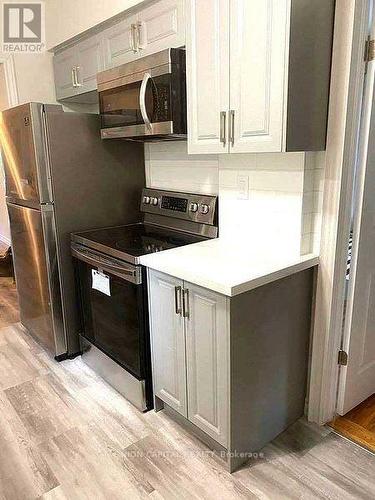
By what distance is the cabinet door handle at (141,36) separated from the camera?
6.67 ft

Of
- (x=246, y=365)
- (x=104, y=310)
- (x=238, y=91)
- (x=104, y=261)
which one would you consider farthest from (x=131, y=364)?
(x=238, y=91)

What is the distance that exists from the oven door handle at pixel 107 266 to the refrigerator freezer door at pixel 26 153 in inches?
15.5

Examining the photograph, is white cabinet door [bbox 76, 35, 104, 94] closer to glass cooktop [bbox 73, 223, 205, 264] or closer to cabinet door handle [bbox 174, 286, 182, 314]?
glass cooktop [bbox 73, 223, 205, 264]


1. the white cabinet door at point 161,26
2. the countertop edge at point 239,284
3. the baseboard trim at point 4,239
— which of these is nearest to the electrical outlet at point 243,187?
the countertop edge at point 239,284

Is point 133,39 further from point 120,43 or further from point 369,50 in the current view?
point 369,50

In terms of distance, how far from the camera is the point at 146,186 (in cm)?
270

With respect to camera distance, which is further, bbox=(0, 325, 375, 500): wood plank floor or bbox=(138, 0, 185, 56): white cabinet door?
bbox=(138, 0, 185, 56): white cabinet door

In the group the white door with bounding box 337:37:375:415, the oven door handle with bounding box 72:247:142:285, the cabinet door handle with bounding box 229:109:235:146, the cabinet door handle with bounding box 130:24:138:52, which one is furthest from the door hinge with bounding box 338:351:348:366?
the cabinet door handle with bounding box 130:24:138:52

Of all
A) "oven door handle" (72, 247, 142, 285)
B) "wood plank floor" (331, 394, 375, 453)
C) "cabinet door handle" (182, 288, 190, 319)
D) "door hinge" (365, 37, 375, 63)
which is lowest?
"wood plank floor" (331, 394, 375, 453)

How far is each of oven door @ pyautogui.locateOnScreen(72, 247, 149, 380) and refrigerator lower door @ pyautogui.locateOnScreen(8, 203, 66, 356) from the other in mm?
188

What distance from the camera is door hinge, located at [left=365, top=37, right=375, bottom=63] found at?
149cm

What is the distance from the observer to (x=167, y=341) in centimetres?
177

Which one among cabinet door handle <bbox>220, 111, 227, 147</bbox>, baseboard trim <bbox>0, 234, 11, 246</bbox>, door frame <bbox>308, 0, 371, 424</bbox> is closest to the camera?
door frame <bbox>308, 0, 371, 424</bbox>

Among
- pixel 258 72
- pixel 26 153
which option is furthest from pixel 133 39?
pixel 258 72
